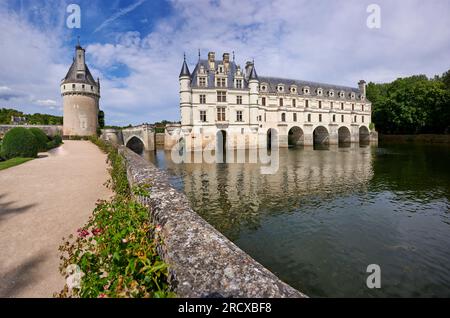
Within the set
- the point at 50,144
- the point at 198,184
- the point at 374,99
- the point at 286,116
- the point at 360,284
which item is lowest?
the point at 360,284

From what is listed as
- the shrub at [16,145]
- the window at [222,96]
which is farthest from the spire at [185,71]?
the shrub at [16,145]

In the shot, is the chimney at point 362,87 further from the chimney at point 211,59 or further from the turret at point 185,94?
the turret at point 185,94

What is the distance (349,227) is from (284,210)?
2.36 meters

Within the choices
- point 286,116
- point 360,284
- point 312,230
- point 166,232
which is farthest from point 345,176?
point 286,116

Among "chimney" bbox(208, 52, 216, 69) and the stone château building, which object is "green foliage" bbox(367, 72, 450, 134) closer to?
the stone château building

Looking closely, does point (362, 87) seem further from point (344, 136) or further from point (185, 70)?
point (185, 70)

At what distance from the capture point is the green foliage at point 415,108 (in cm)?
4244

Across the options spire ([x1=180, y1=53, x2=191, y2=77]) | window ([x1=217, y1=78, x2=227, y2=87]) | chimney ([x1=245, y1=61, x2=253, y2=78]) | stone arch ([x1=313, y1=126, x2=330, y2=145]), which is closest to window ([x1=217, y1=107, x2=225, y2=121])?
window ([x1=217, y1=78, x2=227, y2=87])

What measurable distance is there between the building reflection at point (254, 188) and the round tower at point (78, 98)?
88.6 ft

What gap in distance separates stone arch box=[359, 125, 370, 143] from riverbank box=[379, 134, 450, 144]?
5.17 metres

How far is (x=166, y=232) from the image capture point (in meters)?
3.65

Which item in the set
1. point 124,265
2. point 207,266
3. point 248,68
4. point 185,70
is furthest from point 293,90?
point 124,265
